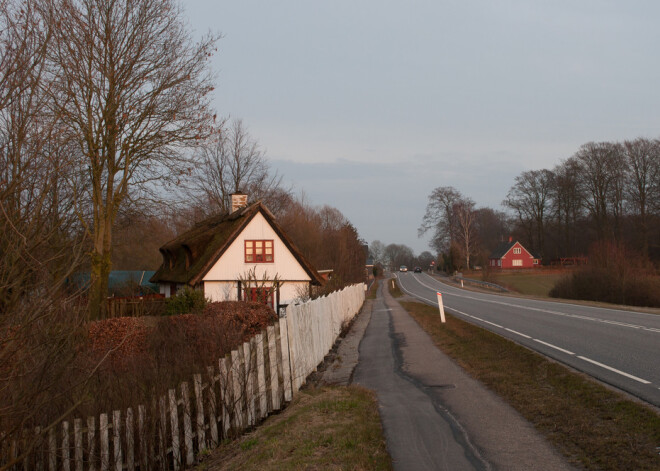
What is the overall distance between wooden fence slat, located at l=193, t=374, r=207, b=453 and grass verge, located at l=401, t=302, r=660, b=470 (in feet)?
13.2

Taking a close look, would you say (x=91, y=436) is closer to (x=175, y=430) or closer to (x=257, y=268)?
(x=175, y=430)

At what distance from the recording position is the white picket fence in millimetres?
6633

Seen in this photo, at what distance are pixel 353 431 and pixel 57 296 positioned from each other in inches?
138

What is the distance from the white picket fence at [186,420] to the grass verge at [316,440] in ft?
1.04

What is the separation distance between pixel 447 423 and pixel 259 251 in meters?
24.9

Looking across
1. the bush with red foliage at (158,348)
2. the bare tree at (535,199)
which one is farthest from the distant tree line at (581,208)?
the bush with red foliage at (158,348)

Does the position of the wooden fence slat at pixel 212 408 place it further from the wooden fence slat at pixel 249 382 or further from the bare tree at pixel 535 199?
the bare tree at pixel 535 199

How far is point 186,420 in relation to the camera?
7.36m

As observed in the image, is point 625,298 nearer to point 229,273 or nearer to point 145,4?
point 229,273

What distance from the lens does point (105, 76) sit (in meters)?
19.4

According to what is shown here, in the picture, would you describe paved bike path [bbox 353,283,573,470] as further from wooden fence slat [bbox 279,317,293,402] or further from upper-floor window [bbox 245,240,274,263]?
upper-floor window [bbox 245,240,274,263]

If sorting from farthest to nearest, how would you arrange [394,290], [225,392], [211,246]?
[394,290]
[211,246]
[225,392]

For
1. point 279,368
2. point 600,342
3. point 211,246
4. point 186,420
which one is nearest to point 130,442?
point 186,420

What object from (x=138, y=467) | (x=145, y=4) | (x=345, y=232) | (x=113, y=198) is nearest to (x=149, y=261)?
(x=345, y=232)
